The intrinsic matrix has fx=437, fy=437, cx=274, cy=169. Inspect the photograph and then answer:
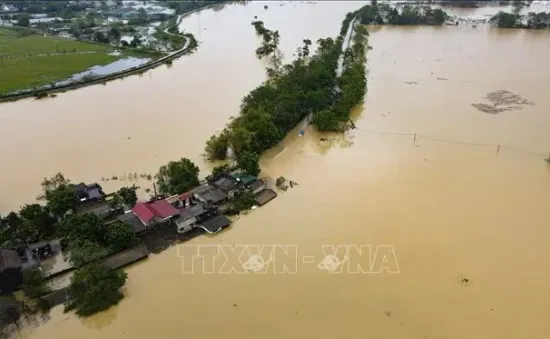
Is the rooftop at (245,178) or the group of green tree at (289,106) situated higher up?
the group of green tree at (289,106)

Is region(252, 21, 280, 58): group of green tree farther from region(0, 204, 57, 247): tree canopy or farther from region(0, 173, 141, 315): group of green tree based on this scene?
region(0, 204, 57, 247): tree canopy

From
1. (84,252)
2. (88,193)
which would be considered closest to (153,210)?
(84,252)

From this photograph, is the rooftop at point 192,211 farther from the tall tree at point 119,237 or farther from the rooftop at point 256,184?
the rooftop at point 256,184

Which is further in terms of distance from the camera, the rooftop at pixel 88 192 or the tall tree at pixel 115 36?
the tall tree at pixel 115 36

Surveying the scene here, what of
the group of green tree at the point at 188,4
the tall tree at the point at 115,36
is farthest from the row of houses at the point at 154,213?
the group of green tree at the point at 188,4

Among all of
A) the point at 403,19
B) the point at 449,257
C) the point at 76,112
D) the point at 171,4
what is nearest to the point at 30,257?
the point at 449,257

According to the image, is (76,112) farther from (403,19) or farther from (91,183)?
(403,19)

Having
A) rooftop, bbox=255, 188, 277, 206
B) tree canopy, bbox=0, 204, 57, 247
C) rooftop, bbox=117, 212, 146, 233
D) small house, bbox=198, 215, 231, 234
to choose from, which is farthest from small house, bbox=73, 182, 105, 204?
rooftop, bbox=255, 188, 277, 206

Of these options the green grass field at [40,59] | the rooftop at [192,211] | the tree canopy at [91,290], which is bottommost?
the tree canopy at [91,290]
